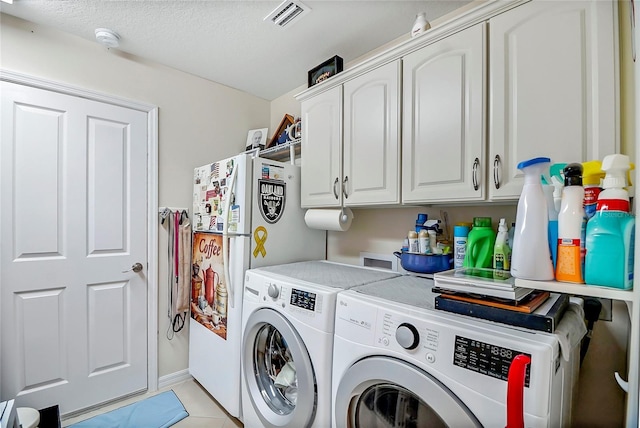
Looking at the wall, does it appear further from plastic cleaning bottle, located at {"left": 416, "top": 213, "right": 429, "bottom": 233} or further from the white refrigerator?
plastic cleaning bottle, located at {"left": 416, "top": 213, "right": 429, "bottom": 233}

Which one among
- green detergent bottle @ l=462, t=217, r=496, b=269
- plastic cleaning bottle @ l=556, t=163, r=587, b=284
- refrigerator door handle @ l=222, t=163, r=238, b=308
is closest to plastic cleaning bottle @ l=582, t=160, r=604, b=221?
plastic cleaning bottle @ l=556, t=163, r=587, b=284

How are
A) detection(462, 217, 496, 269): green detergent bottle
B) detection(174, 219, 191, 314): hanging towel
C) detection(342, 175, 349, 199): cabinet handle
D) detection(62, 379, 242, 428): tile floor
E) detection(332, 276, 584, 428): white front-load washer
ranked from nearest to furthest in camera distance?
detection(332, 276, 584, 428): white front-load washer → detection(462, 217, 496, 269): green detergent bottle → detection(342, 175, 349, 199): cabinet handle → detection(62, 379, 242, 428): tile floor → detection(174, 219, 191, 314): hanging towel

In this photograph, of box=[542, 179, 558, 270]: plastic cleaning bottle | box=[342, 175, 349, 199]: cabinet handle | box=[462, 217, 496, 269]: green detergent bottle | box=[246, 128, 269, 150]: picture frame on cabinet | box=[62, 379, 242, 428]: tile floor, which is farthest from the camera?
box=[246, 128, 269, 150]: picture frame on cabinet

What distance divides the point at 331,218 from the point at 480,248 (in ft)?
2.65

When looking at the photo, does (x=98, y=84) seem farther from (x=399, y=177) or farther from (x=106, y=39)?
(x=399, y=177)

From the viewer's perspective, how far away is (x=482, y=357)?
2.38 ft

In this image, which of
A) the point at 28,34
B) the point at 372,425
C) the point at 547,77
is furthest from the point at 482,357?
the point at 28,34

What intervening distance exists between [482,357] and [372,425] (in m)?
0.54

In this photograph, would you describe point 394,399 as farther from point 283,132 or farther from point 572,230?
point 283,132

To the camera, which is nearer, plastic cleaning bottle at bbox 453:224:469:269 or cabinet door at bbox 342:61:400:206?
plastic cleaning bottle at bbox 453:224:469:269

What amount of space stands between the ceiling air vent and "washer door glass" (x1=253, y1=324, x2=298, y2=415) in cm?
172

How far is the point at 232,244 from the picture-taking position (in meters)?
1.70

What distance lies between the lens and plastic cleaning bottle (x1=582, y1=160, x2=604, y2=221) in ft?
2.46

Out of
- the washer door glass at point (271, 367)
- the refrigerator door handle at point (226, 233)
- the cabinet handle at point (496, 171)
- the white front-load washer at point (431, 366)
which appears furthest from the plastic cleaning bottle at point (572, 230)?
the refrigerator door handle at point (226, 233)
